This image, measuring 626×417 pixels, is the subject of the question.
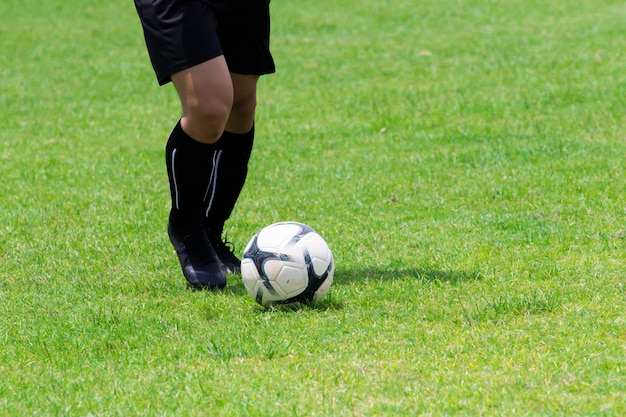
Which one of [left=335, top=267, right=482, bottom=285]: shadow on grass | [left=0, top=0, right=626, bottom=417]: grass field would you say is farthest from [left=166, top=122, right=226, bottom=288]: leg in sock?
[left=335, top=267, right=482, bottom=285]: shadow on grass

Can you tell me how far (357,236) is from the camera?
5508 mm

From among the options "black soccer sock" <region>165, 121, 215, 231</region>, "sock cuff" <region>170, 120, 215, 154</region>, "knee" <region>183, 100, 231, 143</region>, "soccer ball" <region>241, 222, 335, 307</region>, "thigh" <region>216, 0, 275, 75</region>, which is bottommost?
"soccer ball" <region>241, 222, 335, 307</region>

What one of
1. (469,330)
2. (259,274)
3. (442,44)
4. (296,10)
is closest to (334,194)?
(259,274)

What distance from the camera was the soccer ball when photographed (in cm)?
415

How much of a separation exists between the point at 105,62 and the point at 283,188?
6.38 metres

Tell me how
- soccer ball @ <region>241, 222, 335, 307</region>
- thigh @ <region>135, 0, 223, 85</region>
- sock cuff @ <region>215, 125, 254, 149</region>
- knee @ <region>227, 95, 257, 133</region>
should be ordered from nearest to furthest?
soccer ball @ <region>241, 222, 335, 307</region>
thigh @ <region>135, 0, 223, 85</region>
knee @ <region>227, 95, 257, 133</region>
sock cuff @ <region>215, 125, 254, 149</region>

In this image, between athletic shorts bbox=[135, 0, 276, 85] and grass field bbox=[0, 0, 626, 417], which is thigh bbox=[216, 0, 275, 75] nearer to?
athletic shorts bbox=[135, 0, 276, 85]

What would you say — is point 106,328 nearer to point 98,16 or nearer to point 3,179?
point 3,179

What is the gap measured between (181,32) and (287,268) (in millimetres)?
1144

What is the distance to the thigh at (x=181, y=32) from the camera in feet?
14.0

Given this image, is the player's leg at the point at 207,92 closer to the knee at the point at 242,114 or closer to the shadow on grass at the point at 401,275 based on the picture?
the knee at the point at 242,114

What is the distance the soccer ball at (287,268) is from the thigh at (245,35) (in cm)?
89

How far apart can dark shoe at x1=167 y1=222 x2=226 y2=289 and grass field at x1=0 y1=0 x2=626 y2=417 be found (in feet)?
0.28

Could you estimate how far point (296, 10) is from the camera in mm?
15453
